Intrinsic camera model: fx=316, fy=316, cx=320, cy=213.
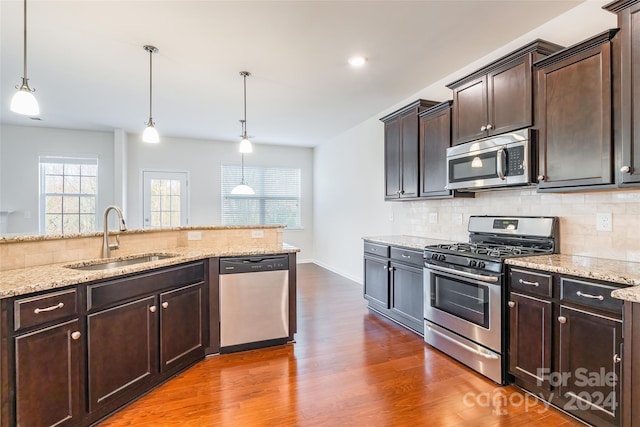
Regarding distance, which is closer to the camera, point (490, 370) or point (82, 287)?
point (82, 287)

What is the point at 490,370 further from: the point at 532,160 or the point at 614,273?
the point at 532,160

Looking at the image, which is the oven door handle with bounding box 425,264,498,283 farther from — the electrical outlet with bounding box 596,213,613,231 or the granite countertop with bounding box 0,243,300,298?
the granite countertop with bounding box 0,243,300,298

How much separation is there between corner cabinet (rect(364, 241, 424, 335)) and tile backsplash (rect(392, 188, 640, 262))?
686 millimetres

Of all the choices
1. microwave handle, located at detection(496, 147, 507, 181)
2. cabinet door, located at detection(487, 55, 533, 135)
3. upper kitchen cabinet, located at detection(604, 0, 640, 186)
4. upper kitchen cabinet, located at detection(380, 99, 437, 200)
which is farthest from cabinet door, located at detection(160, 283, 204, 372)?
upper kitchen cabinet, located at detection(604, 0, 640, 186)

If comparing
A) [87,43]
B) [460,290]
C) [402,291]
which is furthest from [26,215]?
[460,290]

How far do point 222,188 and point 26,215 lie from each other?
133 inches

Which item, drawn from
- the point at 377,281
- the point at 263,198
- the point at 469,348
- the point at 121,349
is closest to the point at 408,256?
the point at 377,281

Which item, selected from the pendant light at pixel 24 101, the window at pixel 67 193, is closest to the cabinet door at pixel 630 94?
the pendant light at pixel 24 101

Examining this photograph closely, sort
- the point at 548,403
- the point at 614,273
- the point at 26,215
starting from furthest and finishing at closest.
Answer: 1. the point at 26,215
2. the point at 548,403
3. the point at 614,273

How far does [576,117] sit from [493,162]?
25.7 inches

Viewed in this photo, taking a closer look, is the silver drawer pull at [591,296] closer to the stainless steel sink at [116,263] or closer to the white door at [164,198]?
the stainless steel sink at [116,263]

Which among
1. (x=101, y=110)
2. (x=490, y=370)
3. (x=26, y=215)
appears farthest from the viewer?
(x=26, y=215)

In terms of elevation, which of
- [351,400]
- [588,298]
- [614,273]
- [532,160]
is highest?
[532,160]

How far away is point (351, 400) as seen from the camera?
2.13 metres
